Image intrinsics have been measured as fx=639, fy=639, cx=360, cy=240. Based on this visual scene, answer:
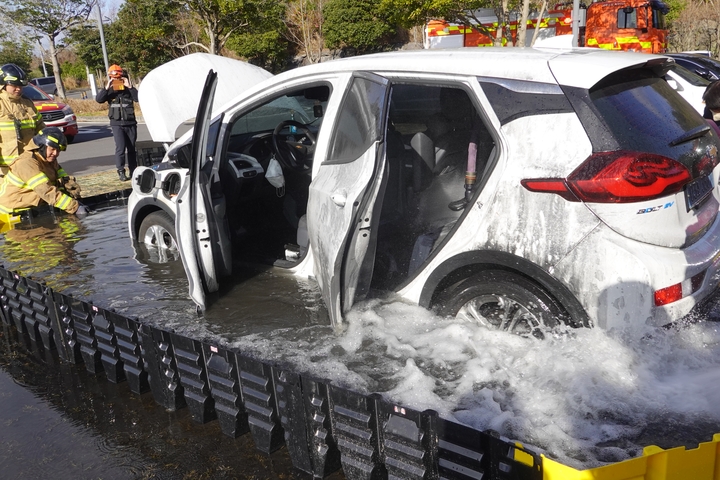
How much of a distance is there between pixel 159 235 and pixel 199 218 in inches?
45.4

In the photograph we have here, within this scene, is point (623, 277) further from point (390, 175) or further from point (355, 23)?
point (355, 23)

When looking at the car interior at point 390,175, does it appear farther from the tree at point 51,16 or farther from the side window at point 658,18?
the tree at point 51,16

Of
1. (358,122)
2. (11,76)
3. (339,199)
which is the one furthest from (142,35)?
(339,199)

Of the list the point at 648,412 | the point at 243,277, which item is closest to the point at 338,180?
the point at 243,277

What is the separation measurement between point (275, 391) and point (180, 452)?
2.15ft

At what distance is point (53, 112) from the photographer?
15.7 meters

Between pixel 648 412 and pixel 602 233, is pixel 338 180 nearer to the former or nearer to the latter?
pixel 602 233

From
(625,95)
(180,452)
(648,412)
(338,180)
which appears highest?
(625,95)

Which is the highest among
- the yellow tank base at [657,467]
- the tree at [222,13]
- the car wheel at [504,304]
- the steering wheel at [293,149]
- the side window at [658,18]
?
the tree at [222,13]

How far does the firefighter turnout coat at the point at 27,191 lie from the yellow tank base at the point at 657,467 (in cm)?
620

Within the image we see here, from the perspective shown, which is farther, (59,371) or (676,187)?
(59,371)

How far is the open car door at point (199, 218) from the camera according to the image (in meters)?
3.73

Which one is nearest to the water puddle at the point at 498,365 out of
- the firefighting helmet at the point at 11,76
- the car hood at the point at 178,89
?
the car hood at the point at 178,89

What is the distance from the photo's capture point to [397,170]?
3.99m
